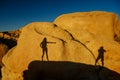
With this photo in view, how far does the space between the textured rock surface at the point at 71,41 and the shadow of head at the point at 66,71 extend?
37 centimetres

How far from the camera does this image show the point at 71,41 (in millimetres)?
13734

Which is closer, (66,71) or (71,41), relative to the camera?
(66,71)

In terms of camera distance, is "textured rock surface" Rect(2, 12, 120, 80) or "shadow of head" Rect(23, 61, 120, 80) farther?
"textured rock surface" Rect(2, 12, 120, 80)

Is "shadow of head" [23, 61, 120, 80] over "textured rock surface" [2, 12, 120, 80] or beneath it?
beneath

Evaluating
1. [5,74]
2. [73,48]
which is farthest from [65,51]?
[5,74]

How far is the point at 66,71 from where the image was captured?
12688mm

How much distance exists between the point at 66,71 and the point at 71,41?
2.28 meters

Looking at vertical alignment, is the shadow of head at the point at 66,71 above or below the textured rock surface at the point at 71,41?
below

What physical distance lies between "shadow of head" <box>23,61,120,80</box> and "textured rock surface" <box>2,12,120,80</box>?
1.21ft

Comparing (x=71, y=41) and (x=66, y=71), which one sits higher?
(x=71, y=41)

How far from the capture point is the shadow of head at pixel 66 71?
12.7 m

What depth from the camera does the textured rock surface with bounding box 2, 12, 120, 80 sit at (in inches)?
525

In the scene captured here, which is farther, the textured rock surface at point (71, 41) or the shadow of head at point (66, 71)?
the textured rock surface at point (71, 41)

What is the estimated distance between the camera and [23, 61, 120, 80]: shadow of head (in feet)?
41.6
